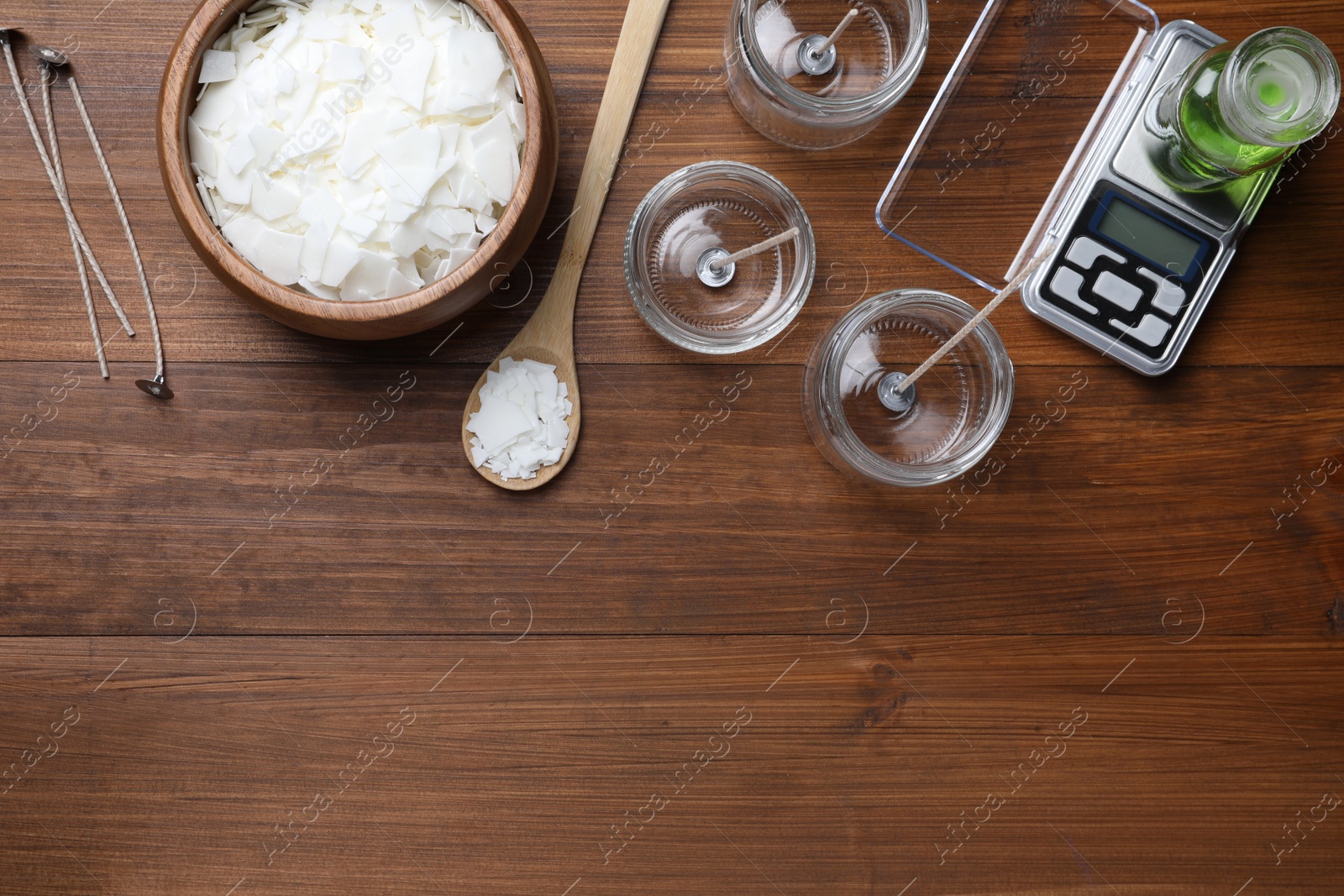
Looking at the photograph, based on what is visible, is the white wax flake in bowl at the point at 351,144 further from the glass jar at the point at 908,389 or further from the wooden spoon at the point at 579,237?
the glass jar at the point at 908,389

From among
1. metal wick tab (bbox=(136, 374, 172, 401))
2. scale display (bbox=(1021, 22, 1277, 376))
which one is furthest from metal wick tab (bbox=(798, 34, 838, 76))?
metal wick tab (bbox=(136, 374, 172, 401))

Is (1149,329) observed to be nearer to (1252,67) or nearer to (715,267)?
(1252,67)

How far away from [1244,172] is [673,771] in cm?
67

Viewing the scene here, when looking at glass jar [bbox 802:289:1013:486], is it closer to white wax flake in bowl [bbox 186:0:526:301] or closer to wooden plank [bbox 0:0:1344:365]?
wooden plank [bbox 0:0:1344:365]

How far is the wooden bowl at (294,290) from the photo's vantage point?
0.54 meters

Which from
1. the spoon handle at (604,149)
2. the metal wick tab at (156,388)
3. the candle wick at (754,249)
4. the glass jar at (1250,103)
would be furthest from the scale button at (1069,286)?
the metal wick tab at (156,388)

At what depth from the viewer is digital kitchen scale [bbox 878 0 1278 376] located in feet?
2.16

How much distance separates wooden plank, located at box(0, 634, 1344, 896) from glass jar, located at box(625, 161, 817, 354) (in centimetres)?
28

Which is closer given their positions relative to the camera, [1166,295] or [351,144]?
[351,144]

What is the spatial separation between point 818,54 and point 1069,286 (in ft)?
0.94

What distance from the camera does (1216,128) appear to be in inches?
23.9

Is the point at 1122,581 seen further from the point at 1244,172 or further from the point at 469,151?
the point at 469,151

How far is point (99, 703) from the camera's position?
0.67 m

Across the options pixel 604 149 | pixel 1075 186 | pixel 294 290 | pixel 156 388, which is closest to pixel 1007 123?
pixel 1075 186
